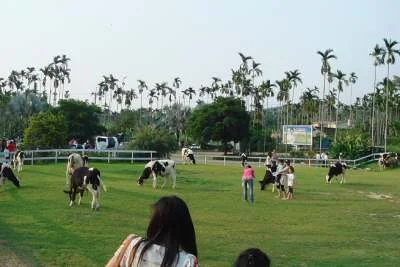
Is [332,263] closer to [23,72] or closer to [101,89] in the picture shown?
[23,72]

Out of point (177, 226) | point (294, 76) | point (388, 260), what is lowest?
point (388, 260)

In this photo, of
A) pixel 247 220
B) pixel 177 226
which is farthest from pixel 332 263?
pixel 177 226

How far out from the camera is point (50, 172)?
29.4 metres

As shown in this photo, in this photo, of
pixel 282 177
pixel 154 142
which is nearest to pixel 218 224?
pixel 282 177

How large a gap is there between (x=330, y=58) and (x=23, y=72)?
206 ft

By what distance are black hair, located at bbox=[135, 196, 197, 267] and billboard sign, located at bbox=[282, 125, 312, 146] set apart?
60951mm

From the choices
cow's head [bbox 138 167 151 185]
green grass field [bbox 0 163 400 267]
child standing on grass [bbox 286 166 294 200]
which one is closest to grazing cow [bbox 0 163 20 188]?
green grass field [bbox 0 163 400 267]

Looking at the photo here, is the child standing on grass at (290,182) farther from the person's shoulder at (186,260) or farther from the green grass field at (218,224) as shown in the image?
the person's shoulder at (186,260)

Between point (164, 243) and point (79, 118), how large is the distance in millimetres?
60574

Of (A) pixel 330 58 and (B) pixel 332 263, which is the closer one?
(B) pixel 332 263

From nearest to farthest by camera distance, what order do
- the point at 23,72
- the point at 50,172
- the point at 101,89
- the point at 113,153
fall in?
the point at 50,172 → the point at 113,153 → the point at 23,72 → the point at 101,89

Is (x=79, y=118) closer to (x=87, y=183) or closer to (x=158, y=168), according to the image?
(x=158, y=168)

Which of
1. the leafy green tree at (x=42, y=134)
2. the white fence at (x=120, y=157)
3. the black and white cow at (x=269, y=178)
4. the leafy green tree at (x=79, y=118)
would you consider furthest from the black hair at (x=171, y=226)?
the leafy green tree at (x=79, y=118)

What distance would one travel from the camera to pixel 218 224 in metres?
16.1
